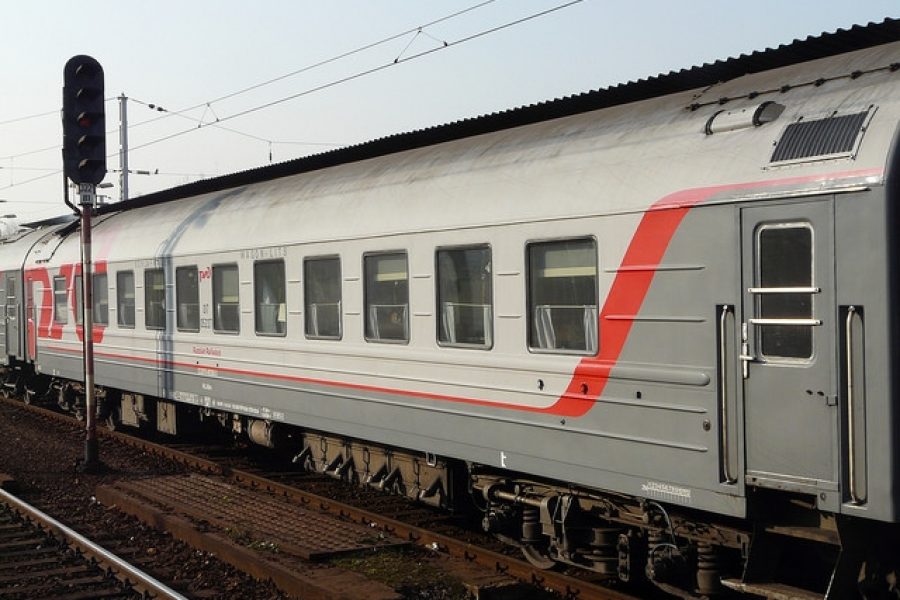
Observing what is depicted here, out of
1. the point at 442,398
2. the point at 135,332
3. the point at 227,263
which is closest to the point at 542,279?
the point at 442,398

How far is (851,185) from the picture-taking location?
5996 mm

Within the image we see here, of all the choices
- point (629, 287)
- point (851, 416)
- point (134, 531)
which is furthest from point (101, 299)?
point (851, 416)

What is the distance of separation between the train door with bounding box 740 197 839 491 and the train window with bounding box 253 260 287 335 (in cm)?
662

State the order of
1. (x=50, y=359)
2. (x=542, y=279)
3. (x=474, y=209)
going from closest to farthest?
(x=542, y=279), (x=474, y=209), (x=50, y=359)

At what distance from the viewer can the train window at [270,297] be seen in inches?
474

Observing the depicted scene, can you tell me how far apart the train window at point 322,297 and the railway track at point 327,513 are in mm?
1911

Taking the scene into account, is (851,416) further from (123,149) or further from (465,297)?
(123,149)

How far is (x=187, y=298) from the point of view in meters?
14.4

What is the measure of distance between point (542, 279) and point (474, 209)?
1099 mm

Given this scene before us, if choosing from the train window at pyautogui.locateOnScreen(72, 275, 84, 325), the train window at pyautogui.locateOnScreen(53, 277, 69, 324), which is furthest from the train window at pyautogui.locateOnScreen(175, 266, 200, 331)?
the train window at pyautogui.locateOnScreen(53, 277, 69, 324)

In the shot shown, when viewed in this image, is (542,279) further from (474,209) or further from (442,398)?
(442,398)

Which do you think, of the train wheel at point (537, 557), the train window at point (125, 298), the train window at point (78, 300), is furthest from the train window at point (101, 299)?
the train wheel at point (537, 557)

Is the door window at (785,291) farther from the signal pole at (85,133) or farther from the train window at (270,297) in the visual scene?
the signal pole at (85,133)

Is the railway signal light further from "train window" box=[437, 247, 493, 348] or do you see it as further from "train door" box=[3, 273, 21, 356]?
"train door" box=[3, 273, 21, 356]
